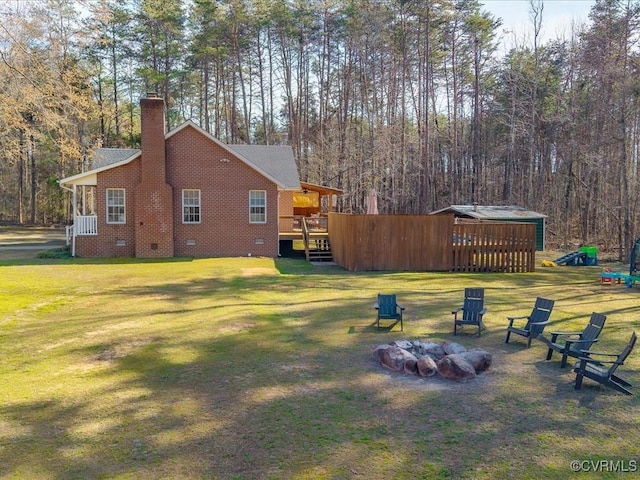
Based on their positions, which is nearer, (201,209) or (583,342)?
(583,342)

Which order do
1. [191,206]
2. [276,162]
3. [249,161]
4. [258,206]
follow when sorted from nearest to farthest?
1. [191,206]
2. [258,206]
3. [249,161]
4. [276,162]

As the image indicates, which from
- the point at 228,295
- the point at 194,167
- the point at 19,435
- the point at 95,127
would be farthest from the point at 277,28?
the point at 19,435

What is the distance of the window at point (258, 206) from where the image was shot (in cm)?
2297

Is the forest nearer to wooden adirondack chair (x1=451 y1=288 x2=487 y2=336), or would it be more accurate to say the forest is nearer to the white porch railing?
the white porch railing

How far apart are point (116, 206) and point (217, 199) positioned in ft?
13.9

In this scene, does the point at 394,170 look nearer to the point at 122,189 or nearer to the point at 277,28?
the point at 277,28

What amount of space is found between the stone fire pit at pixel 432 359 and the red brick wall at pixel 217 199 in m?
16.0

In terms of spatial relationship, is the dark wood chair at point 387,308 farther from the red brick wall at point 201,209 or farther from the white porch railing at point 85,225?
the white porch railing at point 85,225

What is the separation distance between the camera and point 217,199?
888 inches

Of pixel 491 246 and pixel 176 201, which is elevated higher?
pixel 176 201

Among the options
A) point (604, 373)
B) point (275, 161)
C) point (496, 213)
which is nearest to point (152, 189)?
point (275, 161)

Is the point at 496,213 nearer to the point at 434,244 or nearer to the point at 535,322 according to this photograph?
the point at 434,244

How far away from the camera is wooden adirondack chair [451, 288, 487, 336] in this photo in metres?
9.02

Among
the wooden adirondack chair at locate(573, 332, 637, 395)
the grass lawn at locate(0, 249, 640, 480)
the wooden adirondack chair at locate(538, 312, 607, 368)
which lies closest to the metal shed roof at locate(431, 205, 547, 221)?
the grass lawn at locate(0, 249, 640, 480)
